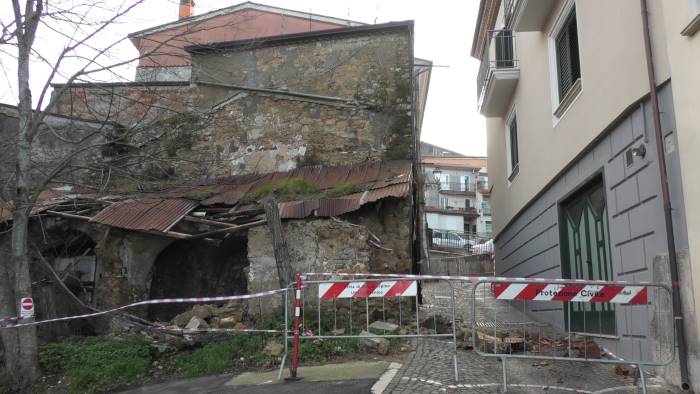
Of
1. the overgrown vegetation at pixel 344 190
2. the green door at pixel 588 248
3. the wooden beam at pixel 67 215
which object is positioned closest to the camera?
the green door at pixel 588 248

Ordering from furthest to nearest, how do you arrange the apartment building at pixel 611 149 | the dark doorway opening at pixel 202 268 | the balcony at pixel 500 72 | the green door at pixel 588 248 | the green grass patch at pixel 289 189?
the balcony at pixel 500 72 → the dark doorway opening at pixel 202 268 → the green grass patch at pixel 289 189 → the green door at pixel 588 248 → the apartment building at pixel 611 149

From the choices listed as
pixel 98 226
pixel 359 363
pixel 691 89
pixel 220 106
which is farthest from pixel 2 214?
pixel 691 89

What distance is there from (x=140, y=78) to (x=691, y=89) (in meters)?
8.99

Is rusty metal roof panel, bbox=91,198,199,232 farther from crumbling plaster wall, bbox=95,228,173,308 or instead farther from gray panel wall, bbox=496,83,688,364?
gray panel wall, bbox=496,83,688,364

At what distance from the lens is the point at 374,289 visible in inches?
246

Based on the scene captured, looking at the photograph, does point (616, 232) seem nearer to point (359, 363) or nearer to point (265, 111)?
point (359, 363)

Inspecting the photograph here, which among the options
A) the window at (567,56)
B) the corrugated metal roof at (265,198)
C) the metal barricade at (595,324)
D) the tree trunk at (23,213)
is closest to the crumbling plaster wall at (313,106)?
the corrugated metal roof at (265,198)

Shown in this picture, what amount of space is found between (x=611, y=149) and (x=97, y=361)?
7.71 meters

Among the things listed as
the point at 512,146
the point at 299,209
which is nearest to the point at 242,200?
the point at 299,209

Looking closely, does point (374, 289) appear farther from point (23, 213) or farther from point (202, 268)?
point (202, 268)

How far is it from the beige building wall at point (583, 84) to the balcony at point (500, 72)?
223 mm

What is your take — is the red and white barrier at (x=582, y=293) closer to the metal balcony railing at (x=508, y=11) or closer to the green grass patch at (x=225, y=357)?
the green grass patch at (x=225, y=357)

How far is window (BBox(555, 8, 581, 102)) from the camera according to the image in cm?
856

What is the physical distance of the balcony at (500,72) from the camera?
1222cm
